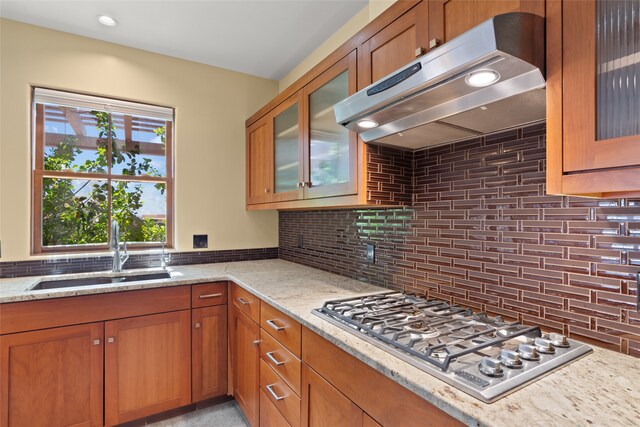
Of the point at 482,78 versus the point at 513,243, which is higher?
the point at 482,78

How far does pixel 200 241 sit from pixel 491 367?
2.40m

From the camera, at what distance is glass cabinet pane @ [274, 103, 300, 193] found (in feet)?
6.98

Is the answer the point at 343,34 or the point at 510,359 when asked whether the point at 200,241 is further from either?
the point at 510,359

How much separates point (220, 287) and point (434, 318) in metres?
1.48

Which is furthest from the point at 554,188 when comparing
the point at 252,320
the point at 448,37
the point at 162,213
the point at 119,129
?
the point at 119,129

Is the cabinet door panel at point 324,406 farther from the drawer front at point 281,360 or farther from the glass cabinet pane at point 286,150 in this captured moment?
the glass cabinet pane at point 286,150

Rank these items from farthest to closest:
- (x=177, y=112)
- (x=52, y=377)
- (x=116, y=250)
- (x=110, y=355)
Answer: (x=177, y=112)
(x=116, y=250)
(x=110, y=355)
(x=52, y=377)

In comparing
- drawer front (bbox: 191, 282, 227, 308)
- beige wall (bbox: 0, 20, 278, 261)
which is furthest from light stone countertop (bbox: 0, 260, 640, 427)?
beige wall (bbox: 0, 20, 278, 261)

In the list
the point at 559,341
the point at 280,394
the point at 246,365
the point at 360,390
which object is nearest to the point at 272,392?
the point at 280,394

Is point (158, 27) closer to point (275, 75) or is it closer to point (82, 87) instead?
point (82, 87)

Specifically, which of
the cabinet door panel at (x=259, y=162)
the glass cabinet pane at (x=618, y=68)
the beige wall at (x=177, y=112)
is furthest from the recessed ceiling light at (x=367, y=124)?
the beige wall at (x=177, y=112)

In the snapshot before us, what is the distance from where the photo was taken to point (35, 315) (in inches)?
67.6

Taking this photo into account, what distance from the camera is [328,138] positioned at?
69.9 inches

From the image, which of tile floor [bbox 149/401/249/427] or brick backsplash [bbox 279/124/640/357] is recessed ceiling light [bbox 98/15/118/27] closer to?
brick backsplash [bbox 279/124/640/357]
